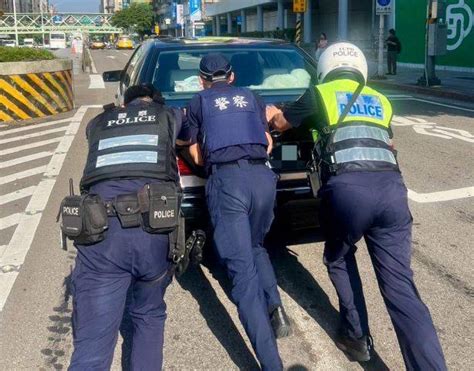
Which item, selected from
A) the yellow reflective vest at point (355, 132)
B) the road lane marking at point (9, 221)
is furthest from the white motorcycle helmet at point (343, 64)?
the road lane marking at point (9, 221)

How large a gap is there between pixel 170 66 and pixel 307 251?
6.63 feet

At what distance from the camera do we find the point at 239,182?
3.04 m

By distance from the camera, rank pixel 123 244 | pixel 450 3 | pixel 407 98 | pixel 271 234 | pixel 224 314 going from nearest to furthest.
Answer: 1. pixel 123 244
2. pixel 224 314
3. pixel 271 234
4. pixel 407 98
5. pixel 450 3

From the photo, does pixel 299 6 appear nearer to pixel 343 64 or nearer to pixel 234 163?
pixel 343 64

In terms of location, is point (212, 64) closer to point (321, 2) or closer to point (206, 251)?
point (206, 251)

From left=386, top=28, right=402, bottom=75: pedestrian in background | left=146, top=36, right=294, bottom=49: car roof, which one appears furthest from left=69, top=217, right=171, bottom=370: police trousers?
left=386, top=28, right=402, bottom=75: pedestrian in background

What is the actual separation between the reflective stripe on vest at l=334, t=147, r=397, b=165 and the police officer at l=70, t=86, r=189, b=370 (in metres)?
0.85

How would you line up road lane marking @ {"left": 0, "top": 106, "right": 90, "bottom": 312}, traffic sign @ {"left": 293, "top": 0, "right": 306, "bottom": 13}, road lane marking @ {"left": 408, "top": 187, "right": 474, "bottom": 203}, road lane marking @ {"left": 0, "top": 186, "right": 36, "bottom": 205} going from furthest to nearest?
1. traffic sign @ {"left": 293, "top": 0, "right": 306, "bottom": 13}
2. road lane marking @ {"left": 0, "top": 186, "right": 36, "bottom": 205}
3. road lane marking @ {"left": 408, "top": 187, "right": 474, "bottom": 203}
4. road lane marking @ {"left": 0, "top": 106, "right": 90, "bottom": 312}

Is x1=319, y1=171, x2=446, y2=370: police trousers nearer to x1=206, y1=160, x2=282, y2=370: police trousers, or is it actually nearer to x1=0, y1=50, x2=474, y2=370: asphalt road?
x1=206, y1=160, x2=282, y2=370: police trousers

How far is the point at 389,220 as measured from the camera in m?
2.90

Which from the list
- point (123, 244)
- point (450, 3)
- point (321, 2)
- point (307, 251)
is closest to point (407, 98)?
point (450, 3)

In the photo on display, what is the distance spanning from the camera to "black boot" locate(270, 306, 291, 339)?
3.43 meters

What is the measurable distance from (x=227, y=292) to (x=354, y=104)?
1.86 m

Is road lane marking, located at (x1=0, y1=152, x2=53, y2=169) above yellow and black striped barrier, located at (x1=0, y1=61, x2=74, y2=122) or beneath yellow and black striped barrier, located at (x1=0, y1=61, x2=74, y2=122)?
beneath
